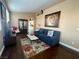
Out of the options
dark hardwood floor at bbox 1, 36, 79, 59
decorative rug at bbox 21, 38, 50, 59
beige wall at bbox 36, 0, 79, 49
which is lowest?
dark hardwood floor at bbox 1, 36, 79, 59

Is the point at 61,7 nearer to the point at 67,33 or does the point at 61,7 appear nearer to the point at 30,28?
the point at 67,33

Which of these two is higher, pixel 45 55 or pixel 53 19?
pixel 53 19

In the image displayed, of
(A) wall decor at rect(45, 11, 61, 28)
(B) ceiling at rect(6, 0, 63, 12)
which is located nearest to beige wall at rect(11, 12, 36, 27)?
(B) ceiling at rect(6, 0, 63, 12)

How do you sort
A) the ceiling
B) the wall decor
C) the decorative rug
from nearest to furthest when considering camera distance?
the decorative rug < the ceiling < the wall decor

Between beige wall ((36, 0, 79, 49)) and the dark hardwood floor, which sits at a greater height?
beige wall ((36, 0, 79, 49))

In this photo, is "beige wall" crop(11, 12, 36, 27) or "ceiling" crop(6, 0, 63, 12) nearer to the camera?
"ceiling" crop(6, 0, 63, 12)

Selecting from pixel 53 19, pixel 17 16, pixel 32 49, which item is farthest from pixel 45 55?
pixel 17 16

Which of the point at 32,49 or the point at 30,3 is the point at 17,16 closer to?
the point at 30,3

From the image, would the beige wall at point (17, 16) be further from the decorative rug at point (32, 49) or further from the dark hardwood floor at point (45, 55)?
the dark hardwood floor at point (45, 55)

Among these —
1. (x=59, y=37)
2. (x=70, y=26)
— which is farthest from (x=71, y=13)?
(x=59, y=37)

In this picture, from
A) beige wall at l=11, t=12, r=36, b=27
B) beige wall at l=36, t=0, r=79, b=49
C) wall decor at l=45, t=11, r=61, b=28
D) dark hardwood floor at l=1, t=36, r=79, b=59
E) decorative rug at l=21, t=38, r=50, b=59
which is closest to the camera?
dark hardwood floor at l=1, t=36, r=79, b=59

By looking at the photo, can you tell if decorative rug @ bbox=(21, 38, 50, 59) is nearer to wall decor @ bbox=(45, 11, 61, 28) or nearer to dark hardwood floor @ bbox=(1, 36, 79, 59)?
dark hardwood floor @ bbox=(1, 36, 79, 59)

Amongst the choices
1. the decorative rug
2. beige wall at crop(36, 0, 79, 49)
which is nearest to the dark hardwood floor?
the decorative rug

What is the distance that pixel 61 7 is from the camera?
438 centimetres
